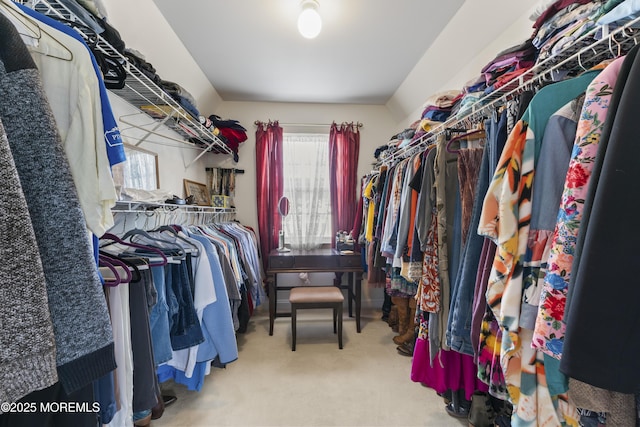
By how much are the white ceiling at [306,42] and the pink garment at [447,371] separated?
2036 millimetres

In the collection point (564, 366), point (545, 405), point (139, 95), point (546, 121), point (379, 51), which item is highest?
point (379, 51)

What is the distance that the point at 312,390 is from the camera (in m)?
1.81

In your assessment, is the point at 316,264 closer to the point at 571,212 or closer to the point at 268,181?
the point at 268,181

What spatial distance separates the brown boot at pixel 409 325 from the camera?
2359mm

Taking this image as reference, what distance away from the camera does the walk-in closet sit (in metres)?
0.51

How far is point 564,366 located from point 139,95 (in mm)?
2156

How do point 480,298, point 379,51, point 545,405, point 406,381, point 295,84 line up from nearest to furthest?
point 545,405 < point 480,298 < point 406,381 < point 379,51 < point 295,84

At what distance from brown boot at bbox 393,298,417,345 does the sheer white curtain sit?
4.26ft

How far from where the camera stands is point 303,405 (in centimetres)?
167

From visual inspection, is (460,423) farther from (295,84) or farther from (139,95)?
(295,84)

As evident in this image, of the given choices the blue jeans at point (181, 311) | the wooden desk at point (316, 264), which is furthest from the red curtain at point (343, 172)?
the blue jeans at point (181, 311)

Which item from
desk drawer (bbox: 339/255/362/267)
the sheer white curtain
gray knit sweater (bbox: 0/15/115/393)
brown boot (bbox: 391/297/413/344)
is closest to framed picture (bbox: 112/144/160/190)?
gray knit sweater (bbox: 0/15/115/393)

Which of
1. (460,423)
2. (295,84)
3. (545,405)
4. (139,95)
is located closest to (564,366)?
(545,405)

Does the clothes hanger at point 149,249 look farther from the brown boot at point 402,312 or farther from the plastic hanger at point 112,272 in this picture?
the brown boot at point 402,312
